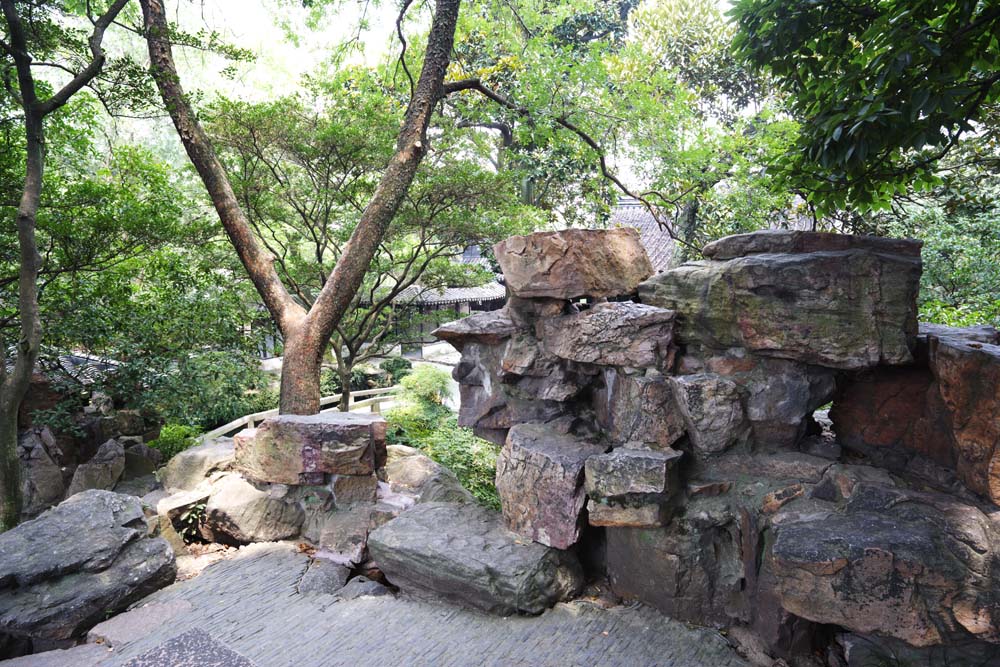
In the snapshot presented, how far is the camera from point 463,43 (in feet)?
39.5

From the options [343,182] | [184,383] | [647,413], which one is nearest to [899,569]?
[647,413]

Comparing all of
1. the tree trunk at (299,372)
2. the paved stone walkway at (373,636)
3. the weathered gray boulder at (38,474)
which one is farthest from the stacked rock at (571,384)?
the weathered gray boulder at (38,474)

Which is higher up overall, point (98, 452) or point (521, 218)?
point (521, 218)

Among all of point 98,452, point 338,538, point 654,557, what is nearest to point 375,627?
point 338,538

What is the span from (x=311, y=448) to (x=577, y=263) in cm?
265

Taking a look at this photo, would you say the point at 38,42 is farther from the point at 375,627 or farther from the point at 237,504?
the point at 375,627

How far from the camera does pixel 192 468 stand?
5.61m

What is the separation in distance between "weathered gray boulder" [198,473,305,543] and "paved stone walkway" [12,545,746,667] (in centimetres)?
72

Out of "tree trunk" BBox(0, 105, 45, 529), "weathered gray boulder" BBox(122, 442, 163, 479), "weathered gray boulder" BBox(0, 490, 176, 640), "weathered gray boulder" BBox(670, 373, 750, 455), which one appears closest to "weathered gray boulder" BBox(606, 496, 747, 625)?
"weathered gray boulder" BBox(670, 373, 750, 455)

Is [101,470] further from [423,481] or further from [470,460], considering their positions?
[470,460]

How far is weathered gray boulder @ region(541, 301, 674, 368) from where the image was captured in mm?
3670

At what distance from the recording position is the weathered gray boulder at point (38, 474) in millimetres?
5656

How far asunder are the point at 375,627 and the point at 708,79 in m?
12.1

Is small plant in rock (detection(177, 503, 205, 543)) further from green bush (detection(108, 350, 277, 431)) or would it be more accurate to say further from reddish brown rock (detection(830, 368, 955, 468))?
reddish brown rock (detection(830, 368, 955, 468))
